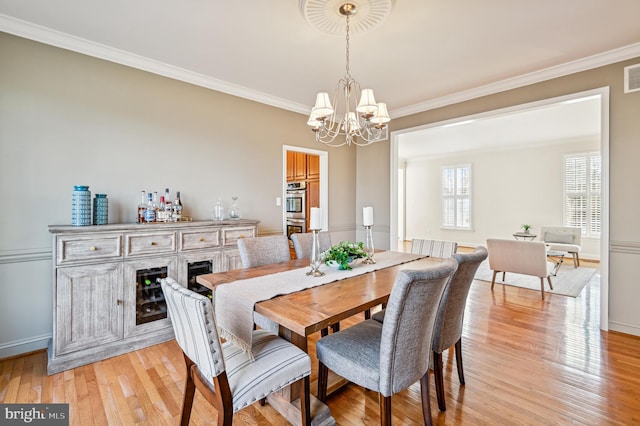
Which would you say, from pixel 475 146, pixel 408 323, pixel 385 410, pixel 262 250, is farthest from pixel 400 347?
pixel 475 146

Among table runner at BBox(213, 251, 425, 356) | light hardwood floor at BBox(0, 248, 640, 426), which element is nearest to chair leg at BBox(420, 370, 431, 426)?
light hardwood floor at BBox(0, 248, 640, 426)

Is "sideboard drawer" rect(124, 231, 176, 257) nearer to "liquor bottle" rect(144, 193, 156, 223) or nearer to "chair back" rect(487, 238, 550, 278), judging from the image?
"liquor bottle" rect(144, 193, 156, 223)

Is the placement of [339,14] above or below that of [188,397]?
above

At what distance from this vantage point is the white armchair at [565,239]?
5759 mm

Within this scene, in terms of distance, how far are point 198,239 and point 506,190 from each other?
7764mm

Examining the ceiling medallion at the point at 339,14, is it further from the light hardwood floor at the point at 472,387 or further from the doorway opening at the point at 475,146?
the light hardwood floor at the point at 472,387

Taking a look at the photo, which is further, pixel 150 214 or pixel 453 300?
pixel 150 214

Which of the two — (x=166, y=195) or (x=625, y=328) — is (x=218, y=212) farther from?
(x=625, y=328)

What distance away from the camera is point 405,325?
1354mm

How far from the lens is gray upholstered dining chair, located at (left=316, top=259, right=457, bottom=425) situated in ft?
4.28

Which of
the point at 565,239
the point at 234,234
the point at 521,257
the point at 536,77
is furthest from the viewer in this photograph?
the point at 565,239

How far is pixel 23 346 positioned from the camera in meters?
2.46

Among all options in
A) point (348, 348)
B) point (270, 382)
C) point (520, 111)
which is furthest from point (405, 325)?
point (520, 111)

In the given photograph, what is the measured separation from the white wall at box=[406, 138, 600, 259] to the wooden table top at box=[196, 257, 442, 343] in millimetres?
6937
